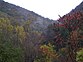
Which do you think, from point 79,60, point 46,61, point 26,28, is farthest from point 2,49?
point 26,28

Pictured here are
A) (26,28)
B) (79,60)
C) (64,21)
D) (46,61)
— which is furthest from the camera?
(26,28)

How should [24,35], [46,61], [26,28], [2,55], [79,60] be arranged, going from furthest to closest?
[26,28]
[24,35]
[46,61]
[2,55]
[79,60]

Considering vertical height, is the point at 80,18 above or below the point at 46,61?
above

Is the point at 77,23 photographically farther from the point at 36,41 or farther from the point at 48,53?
the point at 36,41

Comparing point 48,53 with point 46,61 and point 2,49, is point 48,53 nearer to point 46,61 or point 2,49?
point 46,61

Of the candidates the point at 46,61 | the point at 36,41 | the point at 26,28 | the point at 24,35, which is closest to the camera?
the point at 46,61

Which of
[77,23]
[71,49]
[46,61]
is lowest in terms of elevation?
[46,61]

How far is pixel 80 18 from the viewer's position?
1242 inches

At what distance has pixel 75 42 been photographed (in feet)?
103

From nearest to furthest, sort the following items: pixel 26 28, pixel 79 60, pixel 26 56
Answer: pixel 79 60
pixel 26 56
pixel 26 28

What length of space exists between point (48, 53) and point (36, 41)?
30442 millimetres

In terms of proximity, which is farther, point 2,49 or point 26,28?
point 26,28

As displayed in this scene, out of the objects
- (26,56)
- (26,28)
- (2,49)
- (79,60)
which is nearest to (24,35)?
(26,28)

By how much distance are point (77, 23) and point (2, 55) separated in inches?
A: 616
